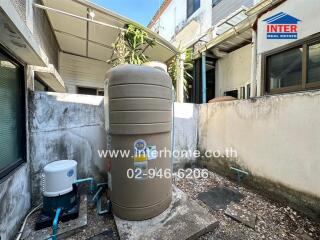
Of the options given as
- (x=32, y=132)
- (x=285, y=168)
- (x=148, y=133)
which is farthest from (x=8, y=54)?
(x=285, y=168)

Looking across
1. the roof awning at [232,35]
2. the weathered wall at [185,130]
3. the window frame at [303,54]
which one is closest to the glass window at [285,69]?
the window frame at [303,54]

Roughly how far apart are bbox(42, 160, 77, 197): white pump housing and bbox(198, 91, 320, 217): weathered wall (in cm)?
306

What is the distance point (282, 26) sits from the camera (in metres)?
2.93

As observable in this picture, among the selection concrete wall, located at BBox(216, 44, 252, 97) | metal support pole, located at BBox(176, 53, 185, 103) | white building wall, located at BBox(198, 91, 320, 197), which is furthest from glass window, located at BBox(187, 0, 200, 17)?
white building wall, located at BBox(198, 91, 320, 197)

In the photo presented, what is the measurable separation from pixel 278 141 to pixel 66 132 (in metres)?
3.48

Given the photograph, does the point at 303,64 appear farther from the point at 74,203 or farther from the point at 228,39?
the point at 74,203

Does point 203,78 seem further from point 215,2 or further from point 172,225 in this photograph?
point 172,225

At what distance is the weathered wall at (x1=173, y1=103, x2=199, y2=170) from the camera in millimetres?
3939

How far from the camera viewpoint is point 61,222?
6.83 ft

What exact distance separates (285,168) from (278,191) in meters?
0.41

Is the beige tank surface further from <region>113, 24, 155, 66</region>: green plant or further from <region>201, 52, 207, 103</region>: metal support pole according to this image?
<region>201, 52, 207, 103</region>: metal support pole

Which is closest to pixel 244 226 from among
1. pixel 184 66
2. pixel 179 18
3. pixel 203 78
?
pixel 203 78

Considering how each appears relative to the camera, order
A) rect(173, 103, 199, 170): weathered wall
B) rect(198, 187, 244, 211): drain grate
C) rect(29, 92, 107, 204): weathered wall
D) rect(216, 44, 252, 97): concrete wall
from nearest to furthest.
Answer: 1. rect(29, 92, 107, 204): weathered wall
2. rect(198, 187, 244, 211): drain grate
3. rect(173, 103, 199, 170): weathered wall
4. rect(216, 44, 252, 97): concrete wall

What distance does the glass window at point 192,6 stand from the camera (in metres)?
6.77
